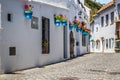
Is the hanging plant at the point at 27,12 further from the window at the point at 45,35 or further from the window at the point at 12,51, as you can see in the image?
the window at the point at 45,35

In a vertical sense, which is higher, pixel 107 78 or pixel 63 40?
pixel 63 40

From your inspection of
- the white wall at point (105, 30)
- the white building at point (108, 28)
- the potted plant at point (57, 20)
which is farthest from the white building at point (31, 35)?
the white wall at point (105, 30)

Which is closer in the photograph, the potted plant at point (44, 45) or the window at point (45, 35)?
the potted plant at point (44, 45)

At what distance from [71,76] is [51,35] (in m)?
6.73

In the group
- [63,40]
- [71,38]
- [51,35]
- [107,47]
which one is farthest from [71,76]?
[107,47]

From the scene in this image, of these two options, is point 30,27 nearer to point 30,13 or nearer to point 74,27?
point 30,13

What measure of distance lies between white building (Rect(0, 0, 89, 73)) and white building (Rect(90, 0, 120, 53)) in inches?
744

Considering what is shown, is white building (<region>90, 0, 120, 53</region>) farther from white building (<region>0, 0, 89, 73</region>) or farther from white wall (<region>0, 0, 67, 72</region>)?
white wall (<region>0, 0, 67, 72</region>)

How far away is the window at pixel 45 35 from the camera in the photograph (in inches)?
692

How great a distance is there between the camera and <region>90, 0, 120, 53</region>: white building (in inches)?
1570

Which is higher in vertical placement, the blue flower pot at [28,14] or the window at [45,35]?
the blue flower pot at [28,14]

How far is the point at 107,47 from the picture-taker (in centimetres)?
4416

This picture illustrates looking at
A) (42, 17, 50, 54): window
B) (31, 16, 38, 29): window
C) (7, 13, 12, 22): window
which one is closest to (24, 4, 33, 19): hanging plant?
(31, 16, 38, 29): window

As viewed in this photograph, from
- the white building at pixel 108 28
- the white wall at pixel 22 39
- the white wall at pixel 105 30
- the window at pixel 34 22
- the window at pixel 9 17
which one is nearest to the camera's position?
the white wall at pixel 22 39
